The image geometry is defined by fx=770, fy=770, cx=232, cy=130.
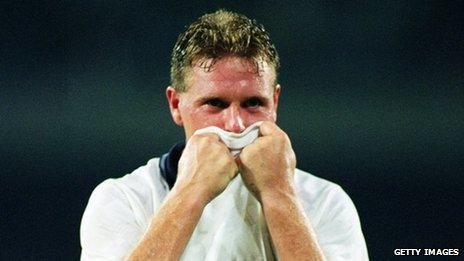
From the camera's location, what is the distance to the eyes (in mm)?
1458

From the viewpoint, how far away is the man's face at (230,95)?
1.44 metres

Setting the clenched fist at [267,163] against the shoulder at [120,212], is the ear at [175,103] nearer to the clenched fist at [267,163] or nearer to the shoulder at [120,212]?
the shoulder at [120,212]

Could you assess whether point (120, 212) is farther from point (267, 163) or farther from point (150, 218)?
point (267, 163)

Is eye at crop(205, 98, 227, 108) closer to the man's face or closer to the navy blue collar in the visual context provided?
the man's face

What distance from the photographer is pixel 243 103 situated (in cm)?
145

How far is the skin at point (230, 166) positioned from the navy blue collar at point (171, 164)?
0.08 m

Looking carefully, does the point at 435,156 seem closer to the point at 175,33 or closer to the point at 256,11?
the point at 256,11

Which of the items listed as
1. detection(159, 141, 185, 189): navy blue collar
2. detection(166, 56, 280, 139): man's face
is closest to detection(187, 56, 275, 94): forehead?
detection(166, 56, 280, 139): man's face

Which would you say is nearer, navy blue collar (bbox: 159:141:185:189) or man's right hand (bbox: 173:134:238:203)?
man's right hand (bbox: 173:134:238:203)

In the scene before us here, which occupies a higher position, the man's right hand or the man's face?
the man's face

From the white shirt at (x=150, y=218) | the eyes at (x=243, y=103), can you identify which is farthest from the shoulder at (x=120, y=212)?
the eyes at (x=243, y=103)

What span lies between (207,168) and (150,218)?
17 cm

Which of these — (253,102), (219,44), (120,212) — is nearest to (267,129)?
(253,102)

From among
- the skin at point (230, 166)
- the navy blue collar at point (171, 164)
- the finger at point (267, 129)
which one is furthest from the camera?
the navy blue collar at point (171, 164)
